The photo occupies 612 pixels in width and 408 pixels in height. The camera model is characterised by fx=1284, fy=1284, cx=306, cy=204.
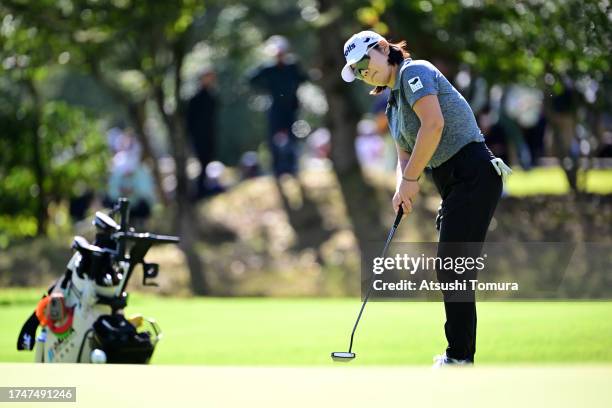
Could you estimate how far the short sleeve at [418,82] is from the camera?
704cm

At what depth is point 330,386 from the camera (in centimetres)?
660

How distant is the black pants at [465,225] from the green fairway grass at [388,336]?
1120 millimetres

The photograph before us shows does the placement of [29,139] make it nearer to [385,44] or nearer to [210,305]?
[210,305]

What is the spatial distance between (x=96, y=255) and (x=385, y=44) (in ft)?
A: 7.35

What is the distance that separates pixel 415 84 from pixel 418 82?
0.02 metres

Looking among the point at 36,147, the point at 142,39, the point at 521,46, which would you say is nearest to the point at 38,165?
the point at 36,147

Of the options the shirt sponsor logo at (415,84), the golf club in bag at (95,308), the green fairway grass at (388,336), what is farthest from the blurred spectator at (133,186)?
the shirt sponsor logo at (415,84)

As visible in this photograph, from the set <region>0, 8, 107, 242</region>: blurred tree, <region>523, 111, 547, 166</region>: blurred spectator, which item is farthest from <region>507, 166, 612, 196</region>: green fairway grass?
<region>0, 8, 107, 242</region>: blurred tree

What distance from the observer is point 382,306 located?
27.4ft

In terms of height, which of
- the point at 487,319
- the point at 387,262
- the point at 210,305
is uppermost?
the point at 387,262

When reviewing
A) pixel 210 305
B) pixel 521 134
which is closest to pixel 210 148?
pixel 521 134

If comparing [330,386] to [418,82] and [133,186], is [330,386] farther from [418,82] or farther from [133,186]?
[133,186]

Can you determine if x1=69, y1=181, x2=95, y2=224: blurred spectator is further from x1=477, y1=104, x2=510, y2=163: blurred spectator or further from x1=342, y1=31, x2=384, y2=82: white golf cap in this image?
x1=342, y1=31, x2=384, y2=82: white golf cap

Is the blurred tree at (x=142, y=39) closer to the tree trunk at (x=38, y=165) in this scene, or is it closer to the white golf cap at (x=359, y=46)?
the tree trunk at (x=38, y=165)
